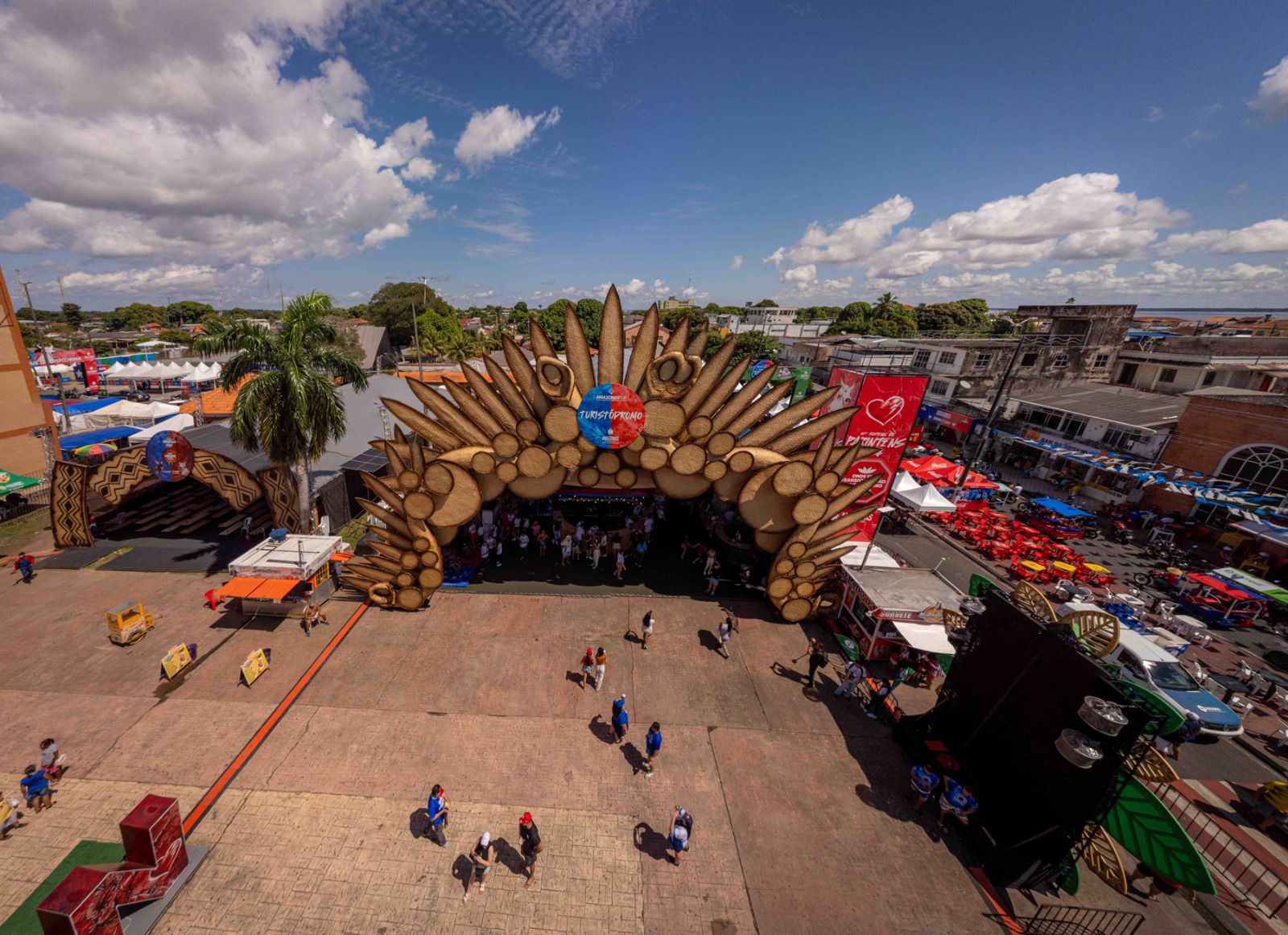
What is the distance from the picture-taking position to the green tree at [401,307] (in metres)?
74.8

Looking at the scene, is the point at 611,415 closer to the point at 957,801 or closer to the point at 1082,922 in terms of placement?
A: the point at 957,801

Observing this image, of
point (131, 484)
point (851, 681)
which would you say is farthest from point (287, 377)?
point (851, 681)

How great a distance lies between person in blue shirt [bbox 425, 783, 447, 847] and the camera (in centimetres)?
829

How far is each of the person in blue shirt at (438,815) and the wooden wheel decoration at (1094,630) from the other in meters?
12.0

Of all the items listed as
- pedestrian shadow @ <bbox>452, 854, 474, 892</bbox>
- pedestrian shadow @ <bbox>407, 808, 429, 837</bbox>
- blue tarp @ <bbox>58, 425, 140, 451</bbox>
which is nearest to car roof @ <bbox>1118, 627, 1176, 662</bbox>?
pedestrian shadow @ <bbox>452, 854, 474, 892</bbox>

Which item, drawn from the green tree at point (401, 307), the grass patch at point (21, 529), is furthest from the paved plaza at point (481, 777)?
the green tree at point (401, 307)

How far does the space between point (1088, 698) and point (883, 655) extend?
23.6 ft

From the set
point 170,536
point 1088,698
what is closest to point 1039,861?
point 1088,698

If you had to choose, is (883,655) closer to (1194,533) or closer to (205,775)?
(205,775)

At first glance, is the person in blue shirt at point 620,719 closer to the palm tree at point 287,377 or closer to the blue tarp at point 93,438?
the palm tree at point 287,377

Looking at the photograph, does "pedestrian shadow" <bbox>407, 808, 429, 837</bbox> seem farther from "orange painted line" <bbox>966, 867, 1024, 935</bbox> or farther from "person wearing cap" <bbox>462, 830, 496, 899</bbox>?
"orange painted line" <bbox>966, 867, 1024, 935</bbox>

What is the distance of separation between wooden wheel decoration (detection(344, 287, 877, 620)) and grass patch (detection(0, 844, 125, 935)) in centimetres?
728

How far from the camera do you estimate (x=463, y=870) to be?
8.16 metres

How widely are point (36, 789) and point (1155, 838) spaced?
20254 mm
